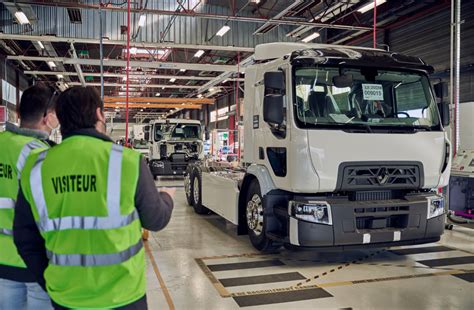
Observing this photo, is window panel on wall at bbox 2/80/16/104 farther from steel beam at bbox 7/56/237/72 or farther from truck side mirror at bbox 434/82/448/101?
truck side mirror at bbox 434/82/448/101

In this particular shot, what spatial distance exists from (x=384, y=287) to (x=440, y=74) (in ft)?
29.2

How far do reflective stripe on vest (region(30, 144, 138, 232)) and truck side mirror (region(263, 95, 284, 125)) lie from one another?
3.35 m

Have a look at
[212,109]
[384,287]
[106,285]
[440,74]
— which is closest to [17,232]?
[106,285]

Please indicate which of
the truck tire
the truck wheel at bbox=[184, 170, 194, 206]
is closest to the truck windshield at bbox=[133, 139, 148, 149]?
the truck wheel at bbox=[184, 170, 194, 206]

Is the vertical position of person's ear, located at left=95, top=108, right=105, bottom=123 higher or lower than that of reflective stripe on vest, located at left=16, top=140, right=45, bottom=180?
higher

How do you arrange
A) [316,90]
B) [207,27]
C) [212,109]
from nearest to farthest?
[316,90] < [207,27] < [212,109]

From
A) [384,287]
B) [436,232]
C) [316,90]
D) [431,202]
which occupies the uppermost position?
[316,90]

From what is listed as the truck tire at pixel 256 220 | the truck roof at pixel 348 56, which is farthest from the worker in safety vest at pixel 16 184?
the truck tire at pixel 256 220

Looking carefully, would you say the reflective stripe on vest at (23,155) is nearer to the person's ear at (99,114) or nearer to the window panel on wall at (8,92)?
the person's ear at (99,114)

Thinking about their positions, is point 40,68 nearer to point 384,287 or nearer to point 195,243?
point 195,243

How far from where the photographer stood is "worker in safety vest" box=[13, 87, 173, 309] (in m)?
1.66

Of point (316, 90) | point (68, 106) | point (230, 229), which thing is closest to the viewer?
point (68, 106)

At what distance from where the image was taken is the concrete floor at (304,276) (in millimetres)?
4129

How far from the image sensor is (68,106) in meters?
1.79
